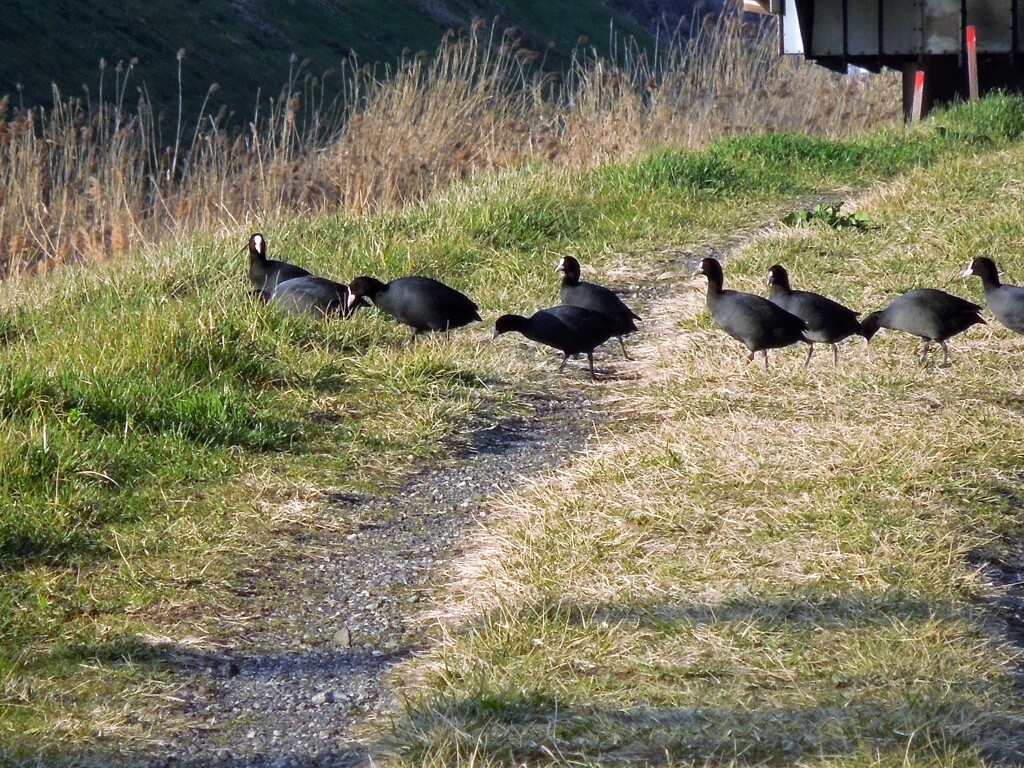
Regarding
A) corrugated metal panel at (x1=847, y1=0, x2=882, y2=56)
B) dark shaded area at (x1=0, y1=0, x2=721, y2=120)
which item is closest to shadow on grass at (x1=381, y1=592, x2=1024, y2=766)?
corrugated metal panel at (x1=847, y1=0, x2=882, y2=56)

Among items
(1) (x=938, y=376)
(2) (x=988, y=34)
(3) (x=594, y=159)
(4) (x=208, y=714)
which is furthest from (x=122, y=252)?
(2) (x=988, y=34)

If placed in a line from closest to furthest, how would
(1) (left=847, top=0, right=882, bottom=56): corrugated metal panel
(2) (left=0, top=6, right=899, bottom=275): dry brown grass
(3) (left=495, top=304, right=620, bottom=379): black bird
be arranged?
1. (3) (left=495, top=304, right=620, bottom=379): black bird
2. (2) (left=0, top=6, right=899, bottom=275): dry brown grass
3. (1) (left=847, top=0, right=882, bottom=56): corrugated metal panel

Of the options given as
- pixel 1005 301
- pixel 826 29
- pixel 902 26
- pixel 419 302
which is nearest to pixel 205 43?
pixel 826 29

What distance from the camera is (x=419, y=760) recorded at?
2953 mm

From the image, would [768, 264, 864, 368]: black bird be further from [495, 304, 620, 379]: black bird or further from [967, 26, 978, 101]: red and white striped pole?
[967, 26, 978, 101]: red and white striped pole

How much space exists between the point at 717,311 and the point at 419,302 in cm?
156

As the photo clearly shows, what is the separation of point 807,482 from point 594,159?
310 inches

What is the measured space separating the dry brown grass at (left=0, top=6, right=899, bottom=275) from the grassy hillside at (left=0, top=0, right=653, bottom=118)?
9639 millimetres

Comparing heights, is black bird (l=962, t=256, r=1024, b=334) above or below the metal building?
below

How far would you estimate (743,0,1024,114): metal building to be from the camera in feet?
56.6

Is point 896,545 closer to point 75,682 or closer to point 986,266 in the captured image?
point 75,682

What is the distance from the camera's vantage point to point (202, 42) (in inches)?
1334

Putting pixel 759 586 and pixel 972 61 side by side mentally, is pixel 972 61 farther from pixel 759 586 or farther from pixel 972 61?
pixel 759 586

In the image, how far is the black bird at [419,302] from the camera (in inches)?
267
